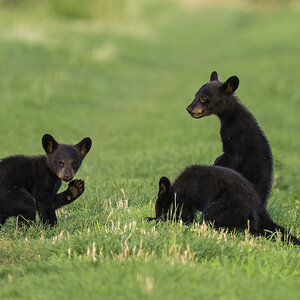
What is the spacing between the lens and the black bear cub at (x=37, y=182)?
6.54 meters

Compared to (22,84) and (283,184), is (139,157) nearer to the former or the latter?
(283,184)

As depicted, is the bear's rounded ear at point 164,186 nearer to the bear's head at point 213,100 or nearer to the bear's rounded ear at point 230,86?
the bear's head at point 213,100

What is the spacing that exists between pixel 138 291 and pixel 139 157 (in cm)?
839

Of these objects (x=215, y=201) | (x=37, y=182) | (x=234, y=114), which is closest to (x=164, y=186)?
(x=215, y=201)

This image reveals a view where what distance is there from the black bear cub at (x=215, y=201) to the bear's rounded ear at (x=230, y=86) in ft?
5.35

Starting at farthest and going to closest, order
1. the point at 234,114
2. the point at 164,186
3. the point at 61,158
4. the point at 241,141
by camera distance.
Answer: the point at 234,114
the point at 241,141
the point at 61,158
the point at 164,186

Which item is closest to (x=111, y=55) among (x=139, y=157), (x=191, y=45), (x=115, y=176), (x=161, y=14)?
(x=191, y=45)

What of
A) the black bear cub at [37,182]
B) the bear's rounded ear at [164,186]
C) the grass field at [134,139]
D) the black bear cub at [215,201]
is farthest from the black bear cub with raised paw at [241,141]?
the black bear cub at [37,182]

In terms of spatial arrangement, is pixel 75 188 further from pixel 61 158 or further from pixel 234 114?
pixel 234 114

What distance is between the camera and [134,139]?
622 inches

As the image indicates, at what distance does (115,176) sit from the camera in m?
10.7

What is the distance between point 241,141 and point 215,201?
Result: 1391 mm

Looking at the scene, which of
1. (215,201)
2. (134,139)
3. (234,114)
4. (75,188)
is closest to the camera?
(215,201)

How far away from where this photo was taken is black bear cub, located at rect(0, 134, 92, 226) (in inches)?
257
